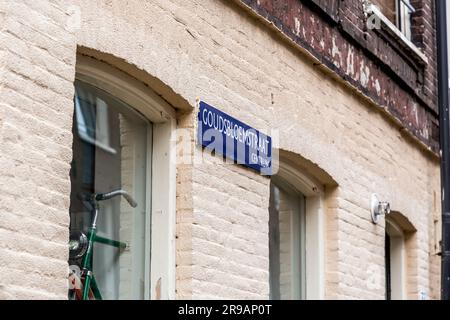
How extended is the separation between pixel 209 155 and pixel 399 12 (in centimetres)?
518

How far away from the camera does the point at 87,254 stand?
25.2 feet

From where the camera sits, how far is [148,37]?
7715 millimetres

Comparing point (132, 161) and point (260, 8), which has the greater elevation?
point (260, 8)

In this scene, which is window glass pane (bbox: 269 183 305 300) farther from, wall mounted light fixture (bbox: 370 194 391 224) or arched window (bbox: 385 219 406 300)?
arched window (bbox: 385 219 406 300)

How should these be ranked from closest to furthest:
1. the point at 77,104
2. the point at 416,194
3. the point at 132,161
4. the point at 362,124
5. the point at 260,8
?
1. the point at 77,104
2. the point at 132,161
3. the point at 260,8
4. the point at 362,124
5. the point at 416,194

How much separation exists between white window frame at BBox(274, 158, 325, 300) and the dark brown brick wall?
0.94 metres

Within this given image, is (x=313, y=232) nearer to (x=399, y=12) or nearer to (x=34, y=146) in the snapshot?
(x=399, y=12)

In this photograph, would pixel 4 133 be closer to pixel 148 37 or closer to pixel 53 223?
pixel 53 223

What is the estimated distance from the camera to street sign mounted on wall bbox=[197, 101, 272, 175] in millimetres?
8297

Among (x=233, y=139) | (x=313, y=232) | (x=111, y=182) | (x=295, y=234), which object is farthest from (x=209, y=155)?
(x=313, y=232)

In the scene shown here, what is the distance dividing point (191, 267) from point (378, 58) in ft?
13.7
